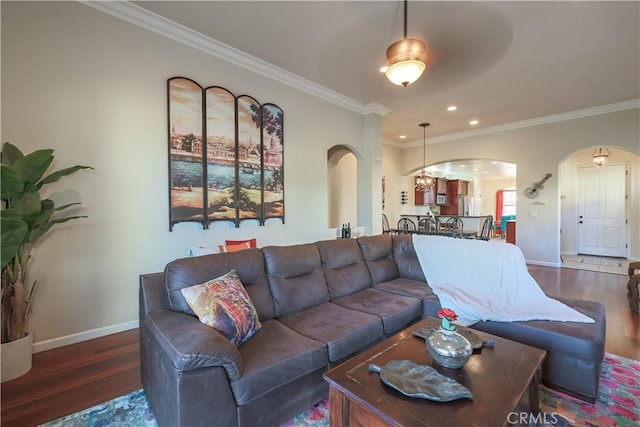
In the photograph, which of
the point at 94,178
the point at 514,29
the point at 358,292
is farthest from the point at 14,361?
the point at 514,29

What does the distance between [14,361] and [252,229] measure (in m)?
2.33

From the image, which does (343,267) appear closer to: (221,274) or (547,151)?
(221,274)

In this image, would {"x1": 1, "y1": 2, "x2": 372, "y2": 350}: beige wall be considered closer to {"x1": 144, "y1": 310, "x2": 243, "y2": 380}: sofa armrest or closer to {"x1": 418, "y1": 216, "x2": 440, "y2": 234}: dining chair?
{"x1": 144, "y1": 310, "x2": 243, "y2": 380}: sofa armrest

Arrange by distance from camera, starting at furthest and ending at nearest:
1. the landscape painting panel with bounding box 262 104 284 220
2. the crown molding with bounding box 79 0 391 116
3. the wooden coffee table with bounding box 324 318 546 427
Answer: the landscape painting panel with bounding box 262 104 284 220
the crown molding with bounding box 79 0 391 116
the wooden coffee table with bounding box 324 318 546 427

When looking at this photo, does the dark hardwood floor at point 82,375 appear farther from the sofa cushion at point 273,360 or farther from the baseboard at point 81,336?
the sofa cushion at point 273,360

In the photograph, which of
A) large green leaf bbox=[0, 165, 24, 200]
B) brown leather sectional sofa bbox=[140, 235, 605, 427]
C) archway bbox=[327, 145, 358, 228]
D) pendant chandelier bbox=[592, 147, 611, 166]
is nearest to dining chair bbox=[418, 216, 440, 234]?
archway bbox=[327, 145, 358, 228]

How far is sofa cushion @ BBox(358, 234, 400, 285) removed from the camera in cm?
317

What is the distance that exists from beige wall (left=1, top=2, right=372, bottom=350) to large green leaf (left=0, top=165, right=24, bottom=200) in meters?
0.45

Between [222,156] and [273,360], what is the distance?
257 cm

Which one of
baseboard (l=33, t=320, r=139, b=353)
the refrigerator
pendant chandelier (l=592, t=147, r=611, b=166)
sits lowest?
baseboard (l=33, t=320, r=139, b=353)

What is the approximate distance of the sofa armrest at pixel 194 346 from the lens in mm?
1277

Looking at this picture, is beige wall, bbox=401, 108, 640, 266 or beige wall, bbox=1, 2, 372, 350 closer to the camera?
beige wall, bbox=1, 2, 372, 350

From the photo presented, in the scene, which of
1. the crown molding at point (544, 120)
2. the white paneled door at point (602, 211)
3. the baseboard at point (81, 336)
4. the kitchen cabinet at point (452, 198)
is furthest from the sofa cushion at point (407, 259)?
the kitchen cabinet at point (452, 198)

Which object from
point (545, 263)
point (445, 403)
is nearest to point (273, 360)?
point (445, 403)
